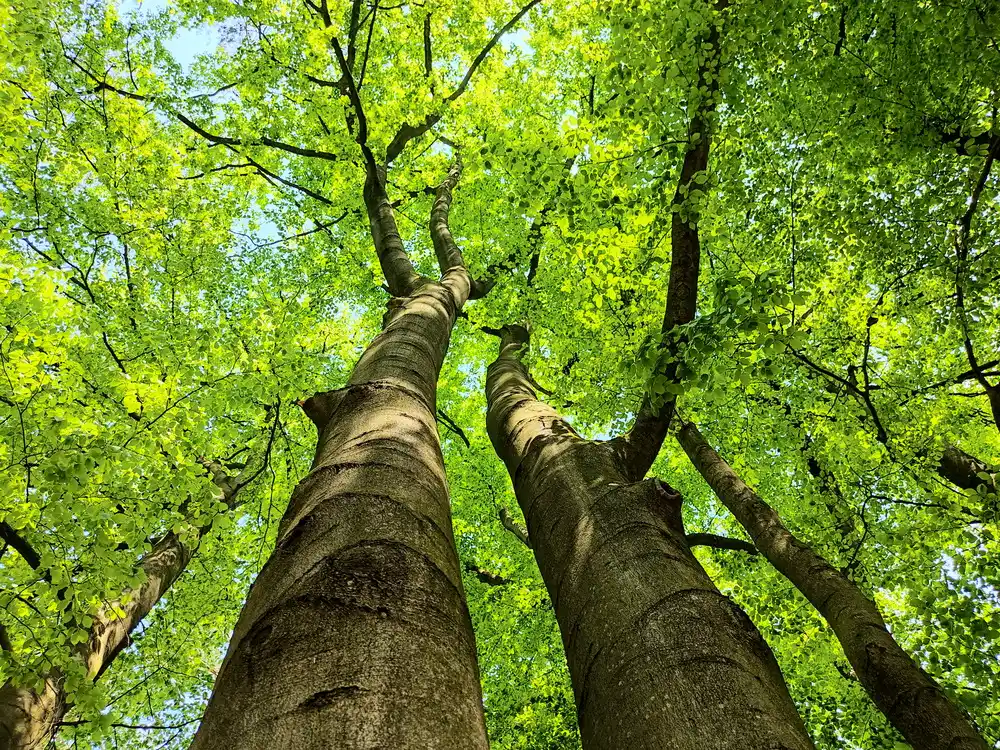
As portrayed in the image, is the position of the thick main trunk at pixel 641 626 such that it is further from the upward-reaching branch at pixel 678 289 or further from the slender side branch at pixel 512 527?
the slender side branch at pixel 512 527

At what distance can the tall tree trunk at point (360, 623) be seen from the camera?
1069 mm

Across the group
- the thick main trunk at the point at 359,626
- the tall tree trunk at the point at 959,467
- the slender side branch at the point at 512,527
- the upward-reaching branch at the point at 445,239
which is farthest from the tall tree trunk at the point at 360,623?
the tall tree trunk at the point at 959,467

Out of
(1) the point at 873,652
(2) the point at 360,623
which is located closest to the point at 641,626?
(2) the point at 360,623

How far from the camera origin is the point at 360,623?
1.30m

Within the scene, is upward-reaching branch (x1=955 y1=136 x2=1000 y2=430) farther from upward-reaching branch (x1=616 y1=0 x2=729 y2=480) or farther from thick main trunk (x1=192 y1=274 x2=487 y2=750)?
thick main trunk (x1=192 y1=274 x2=487 y2=750)

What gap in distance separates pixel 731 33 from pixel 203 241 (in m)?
9.91

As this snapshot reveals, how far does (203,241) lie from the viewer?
10836 mm

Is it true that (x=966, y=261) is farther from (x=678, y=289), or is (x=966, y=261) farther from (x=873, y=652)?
(x=678, y=289)

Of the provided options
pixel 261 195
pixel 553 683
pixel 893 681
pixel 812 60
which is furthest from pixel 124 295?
pixel 893 681

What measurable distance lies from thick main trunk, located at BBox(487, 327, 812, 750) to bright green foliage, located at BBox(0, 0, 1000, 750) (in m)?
0.88

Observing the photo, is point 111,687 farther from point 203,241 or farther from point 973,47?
point 973,47

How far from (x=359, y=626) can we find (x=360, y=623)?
0.01 m

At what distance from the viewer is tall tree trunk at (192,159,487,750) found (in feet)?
3.51

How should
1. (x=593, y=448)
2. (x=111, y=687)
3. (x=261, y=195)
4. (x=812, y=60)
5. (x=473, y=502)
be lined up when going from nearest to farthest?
(x=593, y=448)
(x=812, y=60)
(x=111, y=687)
(x=473, y=502)
(x=261, y=195)
